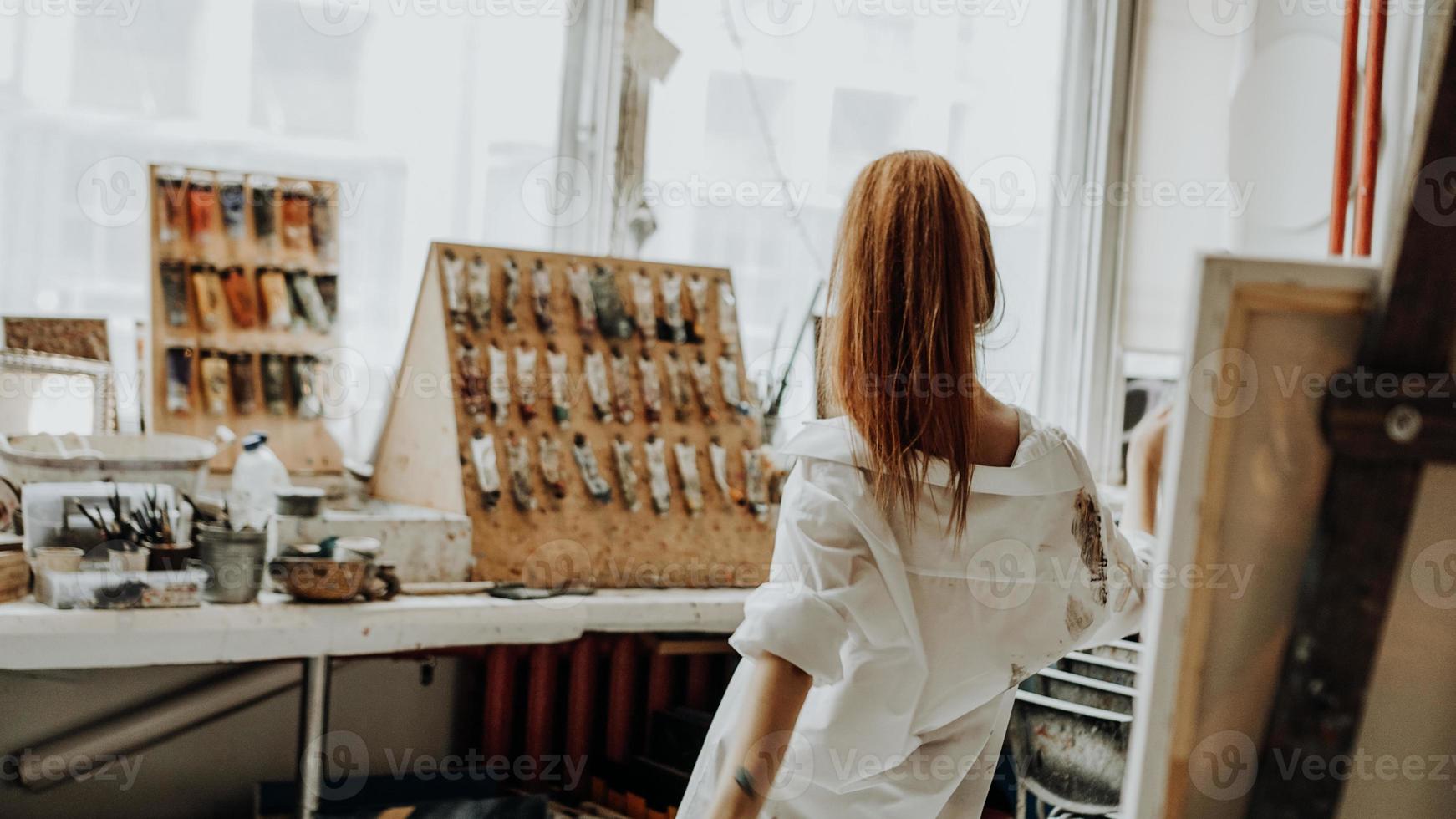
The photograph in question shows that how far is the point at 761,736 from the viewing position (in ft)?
4.20

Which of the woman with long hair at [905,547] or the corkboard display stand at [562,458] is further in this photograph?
the corkboard display stand at [562,458]

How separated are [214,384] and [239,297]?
7.6 inches

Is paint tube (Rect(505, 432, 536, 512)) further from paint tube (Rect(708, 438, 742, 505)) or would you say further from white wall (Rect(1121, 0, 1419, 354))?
white wall (Rect(1121, 0, 1419, 354))

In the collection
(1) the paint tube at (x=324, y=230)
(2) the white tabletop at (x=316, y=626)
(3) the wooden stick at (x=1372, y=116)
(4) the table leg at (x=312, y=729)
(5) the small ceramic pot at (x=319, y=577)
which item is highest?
(3) the wooden stick at (x=1372, y=116)

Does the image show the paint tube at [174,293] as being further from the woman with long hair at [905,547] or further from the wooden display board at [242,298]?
the woman with long hair at [905,547]

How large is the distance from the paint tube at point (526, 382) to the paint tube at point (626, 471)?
0.19m

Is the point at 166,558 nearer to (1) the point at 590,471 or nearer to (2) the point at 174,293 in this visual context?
(2) the point at 174,293

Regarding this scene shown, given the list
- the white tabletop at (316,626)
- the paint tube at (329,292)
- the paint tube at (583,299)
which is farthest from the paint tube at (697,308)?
the paint tube at (329,292)

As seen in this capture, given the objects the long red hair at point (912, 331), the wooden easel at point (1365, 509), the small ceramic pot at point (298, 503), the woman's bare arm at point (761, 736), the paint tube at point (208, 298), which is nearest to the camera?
the wooden easel at point (1365, 509)

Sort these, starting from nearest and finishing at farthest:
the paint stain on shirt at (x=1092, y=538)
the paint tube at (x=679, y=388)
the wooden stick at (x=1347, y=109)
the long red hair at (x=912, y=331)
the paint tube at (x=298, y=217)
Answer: the long red hair at (x=912, y=331) → the paint stain on shirt at (x=1092, y=538) → the wooden stick at (x=1347, y=109) → the paint tube at (x=298, y=217) → the paint tube at (x=679, y=388)

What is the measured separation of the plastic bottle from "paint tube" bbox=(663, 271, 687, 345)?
871 millimetres

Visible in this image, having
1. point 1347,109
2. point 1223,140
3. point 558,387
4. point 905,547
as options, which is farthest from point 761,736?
point 1223,140

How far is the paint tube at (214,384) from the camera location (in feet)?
7.74

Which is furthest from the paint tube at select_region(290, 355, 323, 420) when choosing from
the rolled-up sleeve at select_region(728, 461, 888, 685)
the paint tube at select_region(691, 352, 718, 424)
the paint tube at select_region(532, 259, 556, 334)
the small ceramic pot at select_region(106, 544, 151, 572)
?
the rolled-up sleeve at select_region(728, 461, 888, 685)
